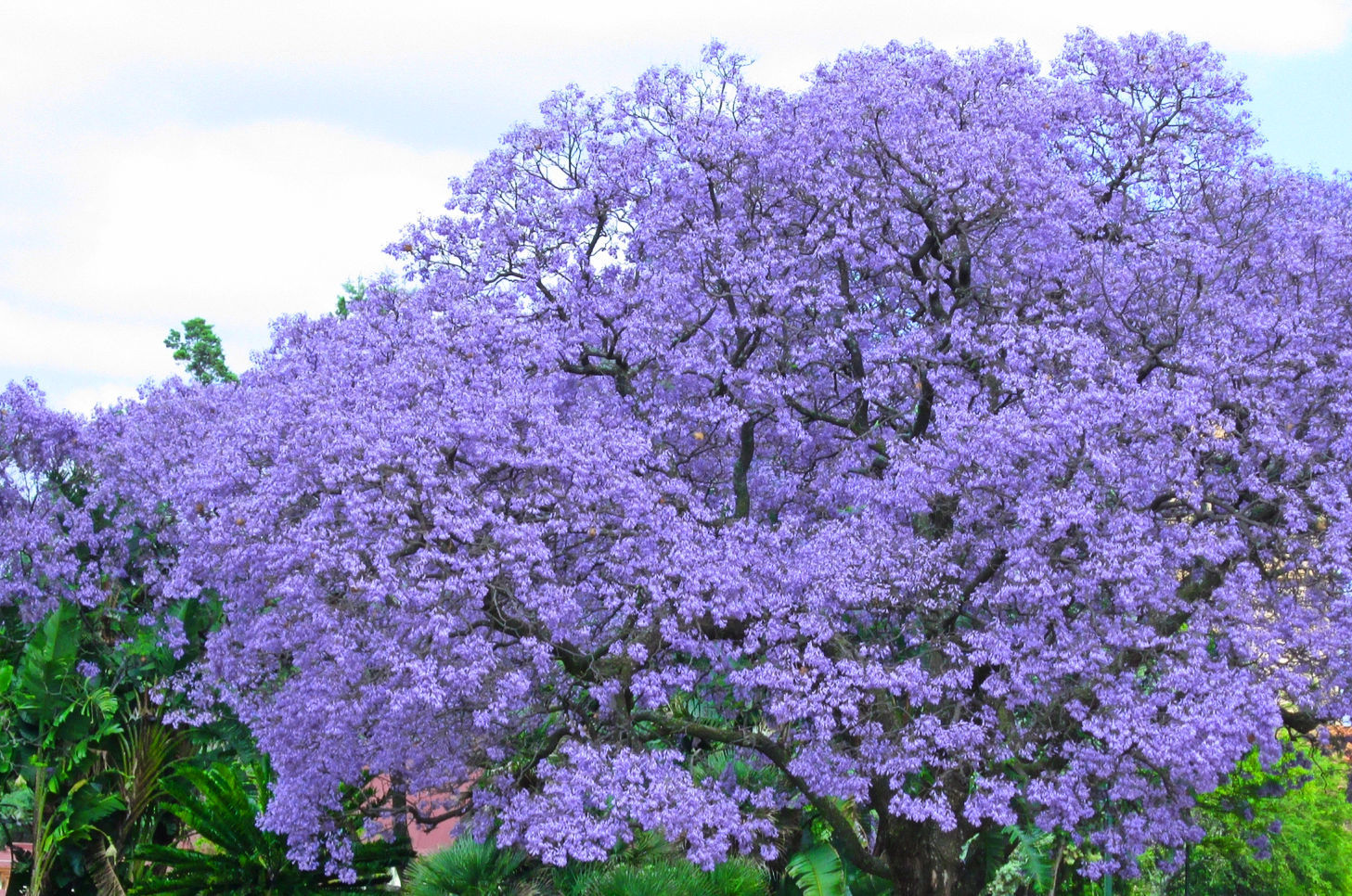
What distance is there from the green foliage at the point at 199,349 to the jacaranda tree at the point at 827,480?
17437mm

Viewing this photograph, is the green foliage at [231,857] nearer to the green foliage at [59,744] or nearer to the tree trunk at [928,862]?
the green foliage at [59,744]

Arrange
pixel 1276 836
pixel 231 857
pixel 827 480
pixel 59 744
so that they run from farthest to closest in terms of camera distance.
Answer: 1. pixel 59 744
2. pixel 231 857
3. pixel 1276 836
4. pixel 827 480

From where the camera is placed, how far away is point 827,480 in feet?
60.8

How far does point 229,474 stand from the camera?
16188 millimetres

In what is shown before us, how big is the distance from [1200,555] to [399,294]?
36.8 ft

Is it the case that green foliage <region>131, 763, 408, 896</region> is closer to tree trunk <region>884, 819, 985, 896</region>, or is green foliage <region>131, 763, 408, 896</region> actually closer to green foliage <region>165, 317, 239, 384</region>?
tree trunk <region>884, 819, 985, 896</region>

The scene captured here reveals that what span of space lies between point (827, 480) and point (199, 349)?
24.0m

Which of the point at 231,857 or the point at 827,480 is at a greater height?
the point at 827,480

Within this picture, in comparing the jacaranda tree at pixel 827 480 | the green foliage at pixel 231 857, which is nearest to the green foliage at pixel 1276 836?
the jacaranda tree at pixel 827 480

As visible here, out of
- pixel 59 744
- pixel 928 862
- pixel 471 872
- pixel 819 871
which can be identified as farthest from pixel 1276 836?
pixel 59 744

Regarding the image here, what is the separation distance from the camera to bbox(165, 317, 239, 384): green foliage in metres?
36.7

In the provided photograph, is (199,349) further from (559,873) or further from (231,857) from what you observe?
(559,873)

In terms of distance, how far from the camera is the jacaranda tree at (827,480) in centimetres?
1451

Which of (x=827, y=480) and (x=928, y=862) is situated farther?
(x=827, y=480)
